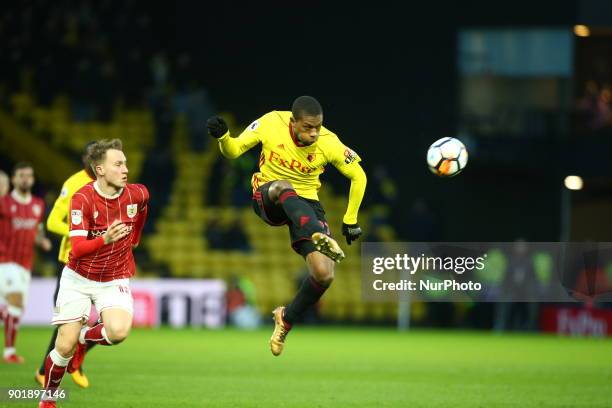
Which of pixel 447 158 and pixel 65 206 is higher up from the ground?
pixel 447 158

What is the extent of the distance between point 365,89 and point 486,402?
54.9 ft

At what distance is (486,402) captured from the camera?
10055 millimetres

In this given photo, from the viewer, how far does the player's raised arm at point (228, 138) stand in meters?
9.30

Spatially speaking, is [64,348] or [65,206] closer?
[64,348]

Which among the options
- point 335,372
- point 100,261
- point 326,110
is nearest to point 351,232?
point 100,261

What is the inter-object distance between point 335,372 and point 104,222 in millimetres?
5014

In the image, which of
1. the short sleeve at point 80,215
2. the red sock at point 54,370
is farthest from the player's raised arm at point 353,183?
the red sock at point 54,370

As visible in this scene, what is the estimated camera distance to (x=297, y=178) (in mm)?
9898

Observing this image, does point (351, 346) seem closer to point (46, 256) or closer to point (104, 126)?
point (46, 256)

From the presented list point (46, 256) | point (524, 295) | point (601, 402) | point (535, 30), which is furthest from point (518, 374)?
point (535, 30)

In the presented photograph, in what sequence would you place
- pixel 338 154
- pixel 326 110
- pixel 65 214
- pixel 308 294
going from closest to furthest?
Result: pixel 308 294
pixel 338 154
pixel 65 214
pixel 326 110

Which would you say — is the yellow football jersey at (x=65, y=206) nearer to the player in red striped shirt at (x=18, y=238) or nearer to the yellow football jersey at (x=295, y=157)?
the yellow football jersey at (x=295, y=157)

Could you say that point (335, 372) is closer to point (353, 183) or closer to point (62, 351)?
point (353, 183)

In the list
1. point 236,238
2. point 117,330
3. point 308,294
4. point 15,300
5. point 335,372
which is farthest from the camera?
point 236,238
